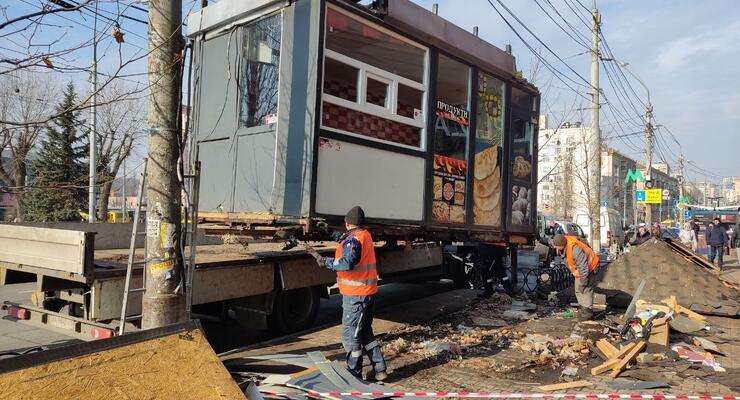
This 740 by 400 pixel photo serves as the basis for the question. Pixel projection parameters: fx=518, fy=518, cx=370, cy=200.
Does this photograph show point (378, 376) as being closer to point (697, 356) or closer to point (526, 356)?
point (526, 356)

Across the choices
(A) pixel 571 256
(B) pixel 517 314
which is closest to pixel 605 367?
(B) pixel 517 314

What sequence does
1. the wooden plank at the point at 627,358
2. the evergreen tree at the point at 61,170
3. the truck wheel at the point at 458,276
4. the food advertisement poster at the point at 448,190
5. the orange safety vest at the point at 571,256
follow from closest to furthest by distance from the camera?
1. the wooden plank at the point at 627,358
2. the food advertisement poster at the point at 448,190
3. the orange safety vest at the point at 571,256
4. the truck wheel at the point at 458,276
5. the evergreen tree at the point at 61,170

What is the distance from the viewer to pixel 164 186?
405 cm

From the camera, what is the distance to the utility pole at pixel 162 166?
157 inches

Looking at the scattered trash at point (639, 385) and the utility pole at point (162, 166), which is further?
the scattered trash at point (639, 385)

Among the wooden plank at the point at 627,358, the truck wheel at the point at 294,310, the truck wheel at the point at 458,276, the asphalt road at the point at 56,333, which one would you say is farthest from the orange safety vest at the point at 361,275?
the truck wheel at the point at 458,276

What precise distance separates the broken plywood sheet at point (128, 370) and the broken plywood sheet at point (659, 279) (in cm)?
821

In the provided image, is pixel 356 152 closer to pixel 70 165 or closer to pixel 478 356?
pixel 478 356

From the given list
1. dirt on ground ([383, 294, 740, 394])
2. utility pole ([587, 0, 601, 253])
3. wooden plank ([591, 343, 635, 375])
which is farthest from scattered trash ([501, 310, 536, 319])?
utility pole ([587, 0, 601, 253])

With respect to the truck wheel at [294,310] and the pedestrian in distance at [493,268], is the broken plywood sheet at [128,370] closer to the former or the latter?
the truck wheel at [294,310]

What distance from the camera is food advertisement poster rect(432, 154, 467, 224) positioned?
6.90 meters

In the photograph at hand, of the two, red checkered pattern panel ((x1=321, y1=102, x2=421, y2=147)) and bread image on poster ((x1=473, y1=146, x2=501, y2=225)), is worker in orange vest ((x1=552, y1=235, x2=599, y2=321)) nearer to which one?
bread image on poster ((x1=473, y1=146, x2=501, y2=225))

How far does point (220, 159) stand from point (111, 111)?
18.4 m

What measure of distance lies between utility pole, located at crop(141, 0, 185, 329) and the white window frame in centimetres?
177
